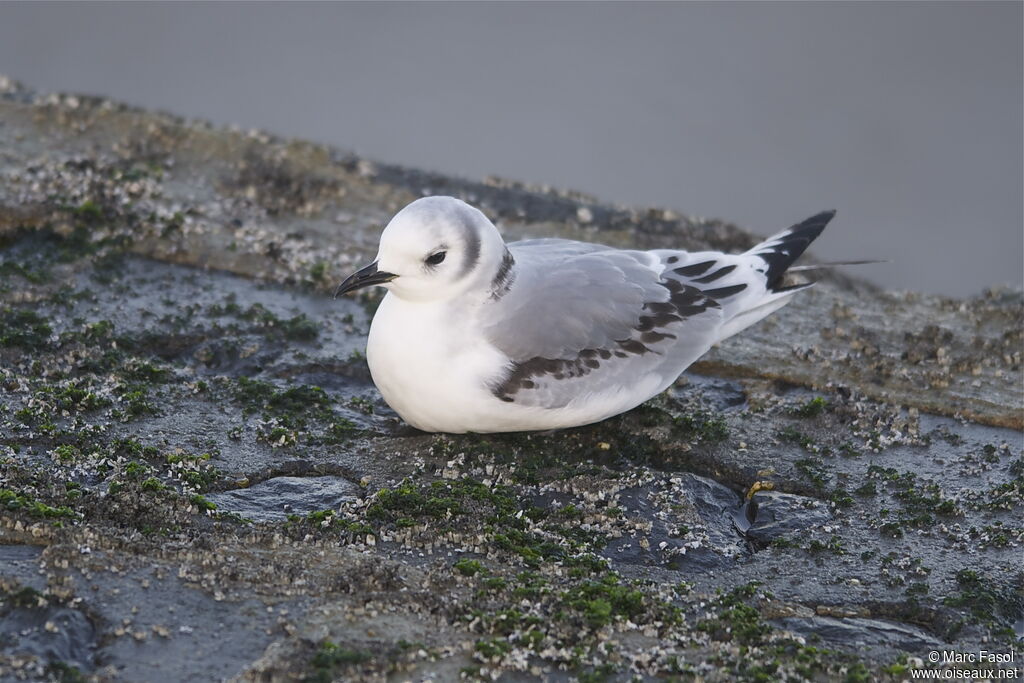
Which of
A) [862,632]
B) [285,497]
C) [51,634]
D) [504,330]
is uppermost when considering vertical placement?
[504,330]

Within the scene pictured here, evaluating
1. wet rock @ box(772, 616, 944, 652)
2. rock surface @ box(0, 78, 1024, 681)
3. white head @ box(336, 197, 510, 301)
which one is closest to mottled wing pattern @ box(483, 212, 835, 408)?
white head @ box(336, 197, 510, 301)

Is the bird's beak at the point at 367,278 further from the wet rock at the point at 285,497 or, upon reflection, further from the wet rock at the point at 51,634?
the wet rock at the point at 51,634

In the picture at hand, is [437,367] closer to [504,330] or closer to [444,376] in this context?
[444,376]

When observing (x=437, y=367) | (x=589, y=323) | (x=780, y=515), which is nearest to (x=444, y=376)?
(x=437, y=367)

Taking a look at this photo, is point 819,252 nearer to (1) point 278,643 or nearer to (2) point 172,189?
(2) point 172,189

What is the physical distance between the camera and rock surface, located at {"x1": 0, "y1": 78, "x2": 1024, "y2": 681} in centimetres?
431

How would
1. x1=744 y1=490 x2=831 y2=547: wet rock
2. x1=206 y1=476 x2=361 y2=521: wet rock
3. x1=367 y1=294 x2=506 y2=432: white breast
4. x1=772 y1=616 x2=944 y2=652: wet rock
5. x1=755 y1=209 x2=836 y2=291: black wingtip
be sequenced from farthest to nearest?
x1=755 y1=209 x2=836 y2=291: black wingtip, x1=367 y1=294 x2=506 y2=432: white breast, x1=744 y1=490 x2=831 y2=547: wet rock, x1=206 y1=476 x2=361 y2=521: wet rock, x1=772 y1=616 x2=944 y2=652: wet rock

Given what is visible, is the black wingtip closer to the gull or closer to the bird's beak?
the gull

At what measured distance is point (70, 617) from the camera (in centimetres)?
415

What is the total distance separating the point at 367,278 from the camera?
581 centimetres

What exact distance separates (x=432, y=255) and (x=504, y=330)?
1.71 feet

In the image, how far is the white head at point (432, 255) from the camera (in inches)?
Result: 228

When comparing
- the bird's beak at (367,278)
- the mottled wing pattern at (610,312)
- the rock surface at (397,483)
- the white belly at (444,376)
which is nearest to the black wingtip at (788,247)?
the mottled wing pattern at (610,312)

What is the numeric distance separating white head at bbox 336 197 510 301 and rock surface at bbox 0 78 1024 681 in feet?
2.59
